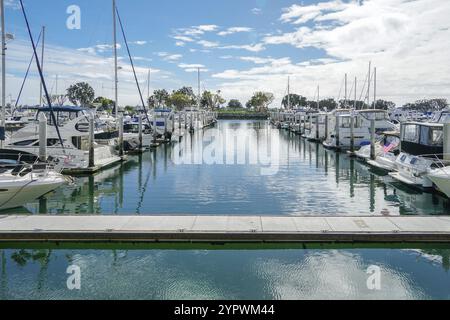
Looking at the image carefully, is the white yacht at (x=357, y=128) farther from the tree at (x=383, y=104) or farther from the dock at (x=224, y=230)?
the tree at (x=383, y=104)

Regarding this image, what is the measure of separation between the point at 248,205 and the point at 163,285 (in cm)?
880

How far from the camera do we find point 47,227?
12.7m

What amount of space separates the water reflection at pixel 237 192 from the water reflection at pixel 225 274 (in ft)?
16.8

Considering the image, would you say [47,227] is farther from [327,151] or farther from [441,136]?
[327,151]

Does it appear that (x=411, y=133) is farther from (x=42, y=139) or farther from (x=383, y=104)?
(x=383, y=104)

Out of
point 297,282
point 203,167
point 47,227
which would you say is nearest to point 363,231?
point 297,282

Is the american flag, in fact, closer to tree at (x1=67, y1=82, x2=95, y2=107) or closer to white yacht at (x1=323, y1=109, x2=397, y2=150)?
white yacht at (x1=323, y1=109, x2=397, y2=150)

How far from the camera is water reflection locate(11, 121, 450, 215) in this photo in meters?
18.3

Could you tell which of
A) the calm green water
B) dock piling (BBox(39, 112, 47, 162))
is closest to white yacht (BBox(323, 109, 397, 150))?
the calm green water

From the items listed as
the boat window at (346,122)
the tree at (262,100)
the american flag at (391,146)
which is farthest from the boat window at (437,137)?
the tree at (262,100)

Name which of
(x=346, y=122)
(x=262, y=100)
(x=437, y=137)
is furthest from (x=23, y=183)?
(x=262, y=100)

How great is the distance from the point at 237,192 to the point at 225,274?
432 inches

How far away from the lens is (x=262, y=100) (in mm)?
171625

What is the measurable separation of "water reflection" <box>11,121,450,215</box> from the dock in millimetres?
3545
